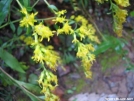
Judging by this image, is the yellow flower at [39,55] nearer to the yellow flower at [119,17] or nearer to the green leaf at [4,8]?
the green leaf at [4,8]

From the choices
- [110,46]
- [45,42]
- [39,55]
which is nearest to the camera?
[39,55]

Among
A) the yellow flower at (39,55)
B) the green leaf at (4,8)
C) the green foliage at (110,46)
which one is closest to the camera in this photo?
the yellow flower at (39,55)

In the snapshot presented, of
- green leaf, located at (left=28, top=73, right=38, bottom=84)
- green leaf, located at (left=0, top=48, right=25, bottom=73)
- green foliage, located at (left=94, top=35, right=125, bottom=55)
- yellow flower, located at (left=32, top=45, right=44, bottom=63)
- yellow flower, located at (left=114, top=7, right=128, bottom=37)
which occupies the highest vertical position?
yellow flower, located at (left=32, top=45, right=44, bottom=63)

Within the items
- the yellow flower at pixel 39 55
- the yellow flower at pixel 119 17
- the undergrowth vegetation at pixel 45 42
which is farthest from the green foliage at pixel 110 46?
the yellow flower at pixel 39 55

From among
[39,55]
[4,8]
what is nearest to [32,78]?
[4,8]

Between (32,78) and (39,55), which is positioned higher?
(39,55)

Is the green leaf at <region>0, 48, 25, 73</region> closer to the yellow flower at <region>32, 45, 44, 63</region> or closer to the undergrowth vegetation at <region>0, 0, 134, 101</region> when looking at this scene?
the undergrowth vegetation at <region>0, 0, 134, 101</region>

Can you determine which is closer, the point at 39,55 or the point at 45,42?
the point at 39,55

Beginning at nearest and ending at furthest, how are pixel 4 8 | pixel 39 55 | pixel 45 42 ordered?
pixel 39 55 < pixel 4 8 < pixel 45 42

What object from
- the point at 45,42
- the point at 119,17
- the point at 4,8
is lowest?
the point at 45,42

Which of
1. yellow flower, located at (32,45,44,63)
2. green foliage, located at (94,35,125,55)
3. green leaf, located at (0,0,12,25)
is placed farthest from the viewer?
green foliage, located at (94,35,125,55)

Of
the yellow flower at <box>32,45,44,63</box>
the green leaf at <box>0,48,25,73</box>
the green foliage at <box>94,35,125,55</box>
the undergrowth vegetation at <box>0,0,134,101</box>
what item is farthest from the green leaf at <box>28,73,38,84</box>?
the yellow flower at <box>32,45,44,63</box>

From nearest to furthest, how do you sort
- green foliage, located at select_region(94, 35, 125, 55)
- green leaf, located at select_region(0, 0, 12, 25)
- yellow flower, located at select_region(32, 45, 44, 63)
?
yellow flower, located at select_region(32, 45, 44, 63) < green leaf, located at select_region(0, 0, 12, 25) < green foliage, located at select_region(94, 35, 125, 55)

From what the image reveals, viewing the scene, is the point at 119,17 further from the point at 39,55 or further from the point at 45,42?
the point at 45,42
